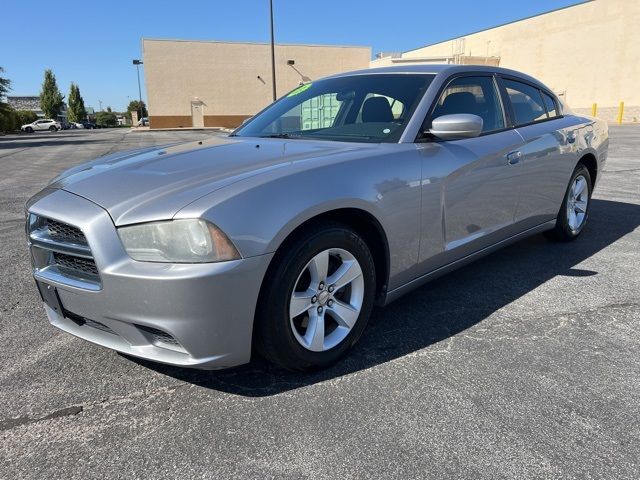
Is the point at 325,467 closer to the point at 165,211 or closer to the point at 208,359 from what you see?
the point at 208,359

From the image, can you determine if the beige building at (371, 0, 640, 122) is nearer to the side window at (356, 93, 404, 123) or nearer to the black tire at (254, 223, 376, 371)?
the side window at (356, 93, 404, 123)

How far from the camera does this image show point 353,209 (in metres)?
2.47

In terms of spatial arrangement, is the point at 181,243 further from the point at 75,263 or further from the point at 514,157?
the point at 514,157

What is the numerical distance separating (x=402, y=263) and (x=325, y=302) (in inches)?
22.6

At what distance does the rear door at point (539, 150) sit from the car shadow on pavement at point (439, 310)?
402 millimetres

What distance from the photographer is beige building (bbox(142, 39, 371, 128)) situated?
3884cm

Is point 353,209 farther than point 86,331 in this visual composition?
Yes

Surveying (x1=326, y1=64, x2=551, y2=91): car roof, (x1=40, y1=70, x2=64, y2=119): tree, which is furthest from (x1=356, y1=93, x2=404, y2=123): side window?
(x1=40, y1=70, x2=64, y2=119): tree

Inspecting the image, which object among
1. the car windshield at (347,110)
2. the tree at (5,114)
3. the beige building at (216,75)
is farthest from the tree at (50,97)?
the car windshield at (347,110)

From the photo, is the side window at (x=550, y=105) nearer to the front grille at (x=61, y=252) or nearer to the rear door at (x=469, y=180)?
the rear door at (x=469, y=180)

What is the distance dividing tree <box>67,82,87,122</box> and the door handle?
102674 millimetres

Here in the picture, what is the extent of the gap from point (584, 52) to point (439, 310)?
1589 inches

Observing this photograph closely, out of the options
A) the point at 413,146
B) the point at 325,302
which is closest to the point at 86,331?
the point at 325,302

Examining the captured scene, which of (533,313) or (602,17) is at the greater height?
(602,17)
